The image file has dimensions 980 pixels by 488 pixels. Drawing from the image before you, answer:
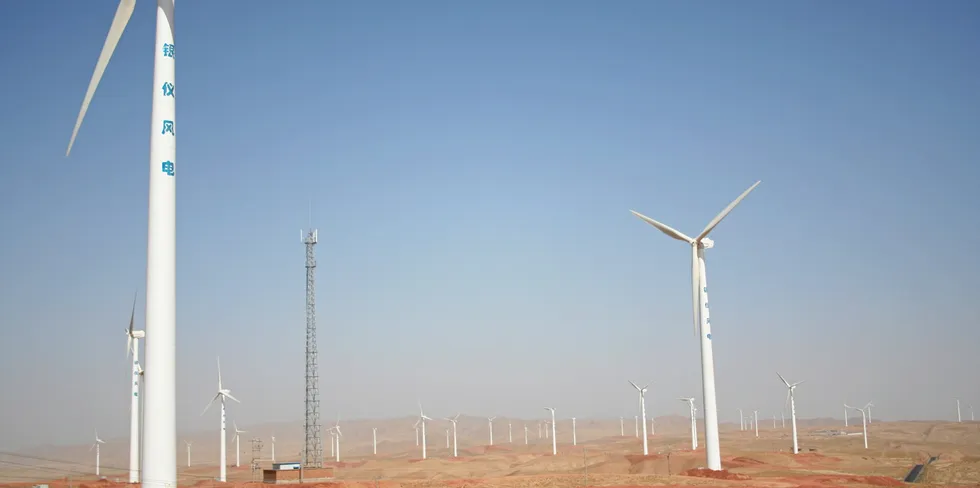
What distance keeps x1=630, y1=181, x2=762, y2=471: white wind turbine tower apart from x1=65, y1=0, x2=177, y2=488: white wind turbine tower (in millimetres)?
58006

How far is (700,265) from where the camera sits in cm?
8156

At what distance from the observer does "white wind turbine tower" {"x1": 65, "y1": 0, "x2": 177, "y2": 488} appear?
27797 mm

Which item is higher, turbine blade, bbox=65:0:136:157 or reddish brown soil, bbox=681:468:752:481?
turbine blade, bbox=65:0:136:157

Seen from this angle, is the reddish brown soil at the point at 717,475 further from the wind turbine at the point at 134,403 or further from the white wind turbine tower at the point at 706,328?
the wind turbine at the point at 134,403

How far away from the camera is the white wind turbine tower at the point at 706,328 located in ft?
258

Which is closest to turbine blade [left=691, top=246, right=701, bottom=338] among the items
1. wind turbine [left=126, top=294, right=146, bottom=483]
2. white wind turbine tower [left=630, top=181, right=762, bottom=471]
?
white wind turbine tower [left=630, top=181, right=762, bottom=471]

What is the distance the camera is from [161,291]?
2819 centimetres

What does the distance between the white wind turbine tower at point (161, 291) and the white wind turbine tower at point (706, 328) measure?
58006mm

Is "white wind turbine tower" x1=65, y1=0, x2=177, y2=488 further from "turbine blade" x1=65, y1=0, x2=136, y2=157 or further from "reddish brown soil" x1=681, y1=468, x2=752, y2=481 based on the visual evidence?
"reddish brown soil" x1=681, y1=468, x2=752, y2=481

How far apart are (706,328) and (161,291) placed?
60.3 meters

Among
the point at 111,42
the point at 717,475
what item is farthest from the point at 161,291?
the point at 717,475

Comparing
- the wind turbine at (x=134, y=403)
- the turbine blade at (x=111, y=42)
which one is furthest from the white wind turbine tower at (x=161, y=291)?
the wind turbine at (x=134, y=403)

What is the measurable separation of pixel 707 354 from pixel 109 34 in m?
59.5

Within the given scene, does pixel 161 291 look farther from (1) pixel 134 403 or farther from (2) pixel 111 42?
(1) pixel 134 403
